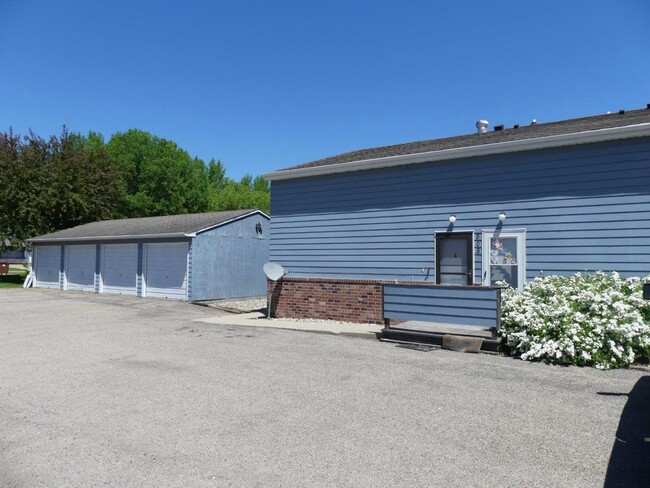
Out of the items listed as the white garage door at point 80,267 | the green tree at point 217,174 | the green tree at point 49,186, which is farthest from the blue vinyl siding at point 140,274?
the green tree at point 217,174

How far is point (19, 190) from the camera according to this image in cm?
2795

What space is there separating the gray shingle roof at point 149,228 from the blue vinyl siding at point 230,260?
18.8 inches

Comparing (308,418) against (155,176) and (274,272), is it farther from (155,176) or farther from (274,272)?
(155,176)

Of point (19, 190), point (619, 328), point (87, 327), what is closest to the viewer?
point (619, 328)

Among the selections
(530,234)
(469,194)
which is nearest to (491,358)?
(530,234)

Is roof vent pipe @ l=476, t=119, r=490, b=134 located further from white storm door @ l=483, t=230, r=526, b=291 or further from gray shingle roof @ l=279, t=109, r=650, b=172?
white storm door @ l=483, t=230, r=526, b=291

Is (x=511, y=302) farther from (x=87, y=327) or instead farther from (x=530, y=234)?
(x=87, y=327)

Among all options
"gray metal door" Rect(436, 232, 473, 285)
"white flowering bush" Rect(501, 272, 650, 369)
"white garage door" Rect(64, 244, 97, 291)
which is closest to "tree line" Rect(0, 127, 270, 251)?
"white garage door" Rect(64, 244, 97, 291)

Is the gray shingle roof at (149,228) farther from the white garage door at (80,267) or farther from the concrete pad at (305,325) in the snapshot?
the concrete pad at (305,325)

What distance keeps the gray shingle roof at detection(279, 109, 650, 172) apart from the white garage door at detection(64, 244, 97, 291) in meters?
13.4

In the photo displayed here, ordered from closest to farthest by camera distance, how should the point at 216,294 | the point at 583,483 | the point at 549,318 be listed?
the point at 583,483 → the point at 549,318 → the point at 216,294

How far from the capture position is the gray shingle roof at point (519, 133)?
32.8ft

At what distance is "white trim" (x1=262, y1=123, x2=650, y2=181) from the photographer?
8.77 metres

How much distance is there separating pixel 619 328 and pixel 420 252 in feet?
15.0
